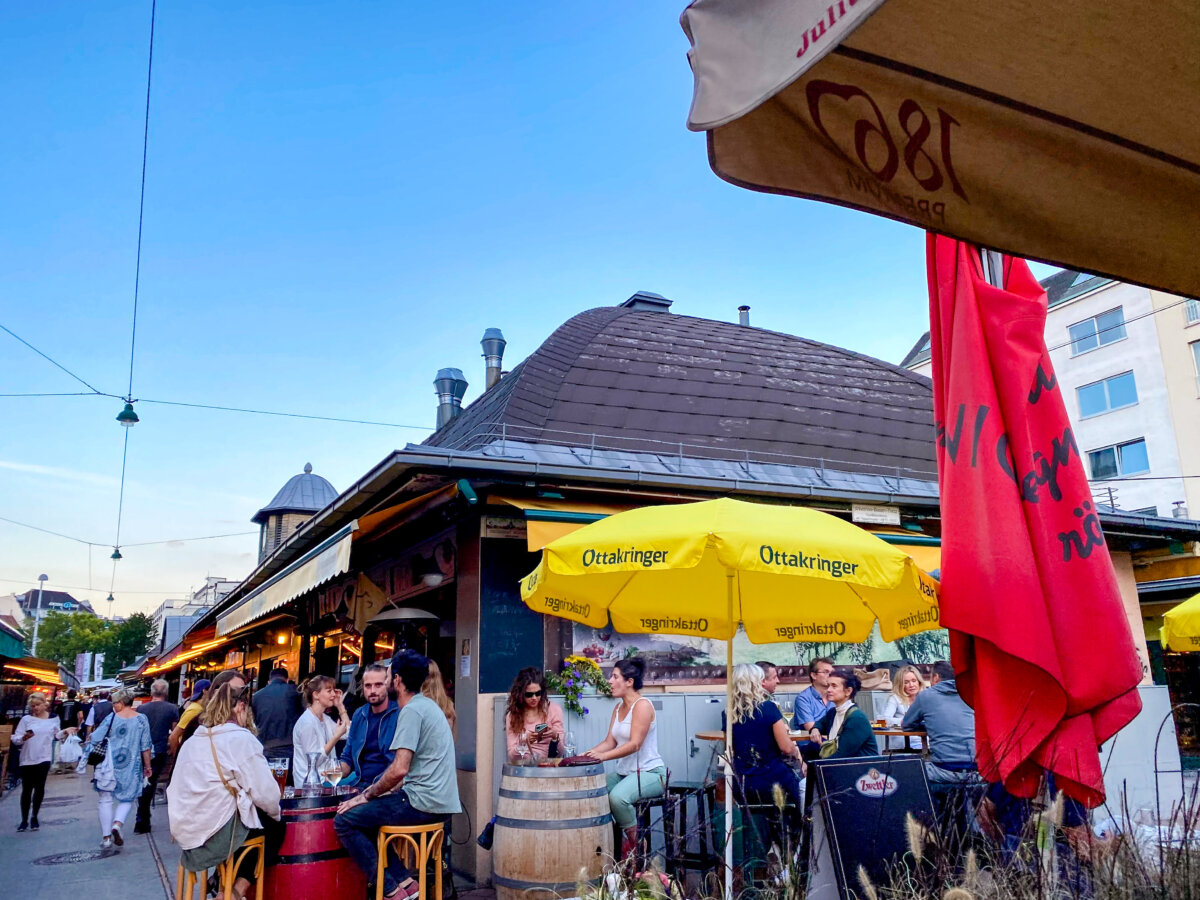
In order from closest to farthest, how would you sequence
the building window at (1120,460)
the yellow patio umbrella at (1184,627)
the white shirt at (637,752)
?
the white shirt at (637,752), the yellow patio umbrella at (1184,627), the building window at (1120,460)

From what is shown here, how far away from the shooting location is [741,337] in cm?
1399

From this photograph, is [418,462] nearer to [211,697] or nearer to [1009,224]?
[211,697]

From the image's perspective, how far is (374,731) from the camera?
604 cm

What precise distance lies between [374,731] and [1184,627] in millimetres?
7885

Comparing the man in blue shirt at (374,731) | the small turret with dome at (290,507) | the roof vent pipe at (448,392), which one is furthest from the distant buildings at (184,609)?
the man in blue shirt at (374,731)

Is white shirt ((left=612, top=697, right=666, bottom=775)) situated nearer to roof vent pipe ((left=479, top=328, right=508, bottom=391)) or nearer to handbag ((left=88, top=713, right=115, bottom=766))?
handbag ((left=88, top=713, right=115, bottom=766))

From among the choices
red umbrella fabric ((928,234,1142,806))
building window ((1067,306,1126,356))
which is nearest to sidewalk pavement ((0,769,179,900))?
red umbrella fabric ((928,234,1142,806))

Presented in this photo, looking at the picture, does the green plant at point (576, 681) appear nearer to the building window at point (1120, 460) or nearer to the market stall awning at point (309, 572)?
the market stall awning at point (309, 572)

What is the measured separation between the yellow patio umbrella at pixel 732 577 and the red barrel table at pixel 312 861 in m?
1.84

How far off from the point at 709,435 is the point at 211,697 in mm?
7173

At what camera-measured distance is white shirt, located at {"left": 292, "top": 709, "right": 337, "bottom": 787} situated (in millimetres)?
7520

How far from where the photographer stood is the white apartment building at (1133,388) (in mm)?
30844

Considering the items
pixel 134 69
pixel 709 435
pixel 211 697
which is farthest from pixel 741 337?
pixel 211 697

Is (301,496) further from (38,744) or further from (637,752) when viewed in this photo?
(637,752)
